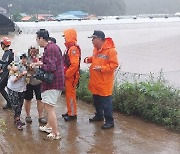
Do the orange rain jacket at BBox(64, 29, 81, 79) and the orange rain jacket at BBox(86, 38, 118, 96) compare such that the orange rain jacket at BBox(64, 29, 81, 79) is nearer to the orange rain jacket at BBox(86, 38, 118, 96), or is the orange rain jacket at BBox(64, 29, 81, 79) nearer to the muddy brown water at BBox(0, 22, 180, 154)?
the orange rain jacket at BBox(86, 38, 118, 96)

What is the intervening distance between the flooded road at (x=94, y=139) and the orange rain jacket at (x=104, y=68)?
608 millimetres

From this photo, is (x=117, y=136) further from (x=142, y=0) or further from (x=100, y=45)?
(x=142, y=0)

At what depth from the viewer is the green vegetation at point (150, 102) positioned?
5.84 m

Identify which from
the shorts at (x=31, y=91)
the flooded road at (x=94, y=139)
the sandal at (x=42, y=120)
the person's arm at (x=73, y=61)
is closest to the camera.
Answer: the flooded road at (x=94, y=139)

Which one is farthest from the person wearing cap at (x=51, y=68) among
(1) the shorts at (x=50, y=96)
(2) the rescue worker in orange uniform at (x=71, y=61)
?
(2) the rescue worker in orange uniform at (x=71, y=61)

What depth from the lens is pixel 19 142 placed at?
5.12 m

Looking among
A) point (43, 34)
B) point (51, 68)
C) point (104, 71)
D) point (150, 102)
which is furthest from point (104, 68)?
point (150, 102)

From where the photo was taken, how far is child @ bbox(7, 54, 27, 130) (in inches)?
212

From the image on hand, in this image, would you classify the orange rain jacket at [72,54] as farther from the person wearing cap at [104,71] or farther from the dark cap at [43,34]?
the dark cap at [43,34]

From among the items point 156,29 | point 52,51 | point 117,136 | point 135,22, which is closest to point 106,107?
point 117,136

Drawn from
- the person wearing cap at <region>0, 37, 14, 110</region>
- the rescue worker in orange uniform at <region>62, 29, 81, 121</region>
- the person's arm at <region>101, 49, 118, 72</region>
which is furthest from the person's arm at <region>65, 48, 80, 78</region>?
the person wearing cap at <region>0, 37, 14, 110</region>

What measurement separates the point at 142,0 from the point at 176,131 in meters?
71.3

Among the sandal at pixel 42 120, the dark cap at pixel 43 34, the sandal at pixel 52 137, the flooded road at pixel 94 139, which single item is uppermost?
Result: the dark cap at pixel 43 34

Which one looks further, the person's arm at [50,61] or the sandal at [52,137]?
the sandal at [52,137]
